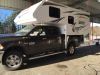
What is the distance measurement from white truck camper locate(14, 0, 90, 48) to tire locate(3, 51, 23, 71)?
6.94 feet

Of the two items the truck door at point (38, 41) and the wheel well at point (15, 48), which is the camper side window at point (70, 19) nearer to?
the truck door at point (38, 41)

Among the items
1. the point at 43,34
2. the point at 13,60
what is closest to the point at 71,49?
the point at 43,34

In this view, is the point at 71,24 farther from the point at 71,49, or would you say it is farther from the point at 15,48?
the point at 15,48

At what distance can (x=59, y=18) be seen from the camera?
39.9 feet

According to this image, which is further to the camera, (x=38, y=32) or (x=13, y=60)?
(x=38, y=32)

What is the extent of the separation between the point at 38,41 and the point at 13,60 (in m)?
1.63

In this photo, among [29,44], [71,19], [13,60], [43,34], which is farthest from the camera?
[71,19]

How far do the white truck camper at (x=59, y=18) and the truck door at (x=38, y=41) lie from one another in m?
0.59

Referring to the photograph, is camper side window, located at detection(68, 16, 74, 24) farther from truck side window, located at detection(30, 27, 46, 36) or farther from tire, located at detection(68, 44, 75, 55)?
truck side window, located at detection(30, 27, 46, 36)

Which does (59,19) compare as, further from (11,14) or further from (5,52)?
(11,14)

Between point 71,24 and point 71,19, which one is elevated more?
point 71,19

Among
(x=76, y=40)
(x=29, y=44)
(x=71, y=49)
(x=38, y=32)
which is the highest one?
(x=38, y=32)

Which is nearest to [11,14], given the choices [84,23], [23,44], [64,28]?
[84,23]

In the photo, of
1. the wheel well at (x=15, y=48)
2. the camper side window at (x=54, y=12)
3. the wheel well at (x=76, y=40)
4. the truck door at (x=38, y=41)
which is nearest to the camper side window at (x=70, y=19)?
the wheel well at (x=76, y=40)
